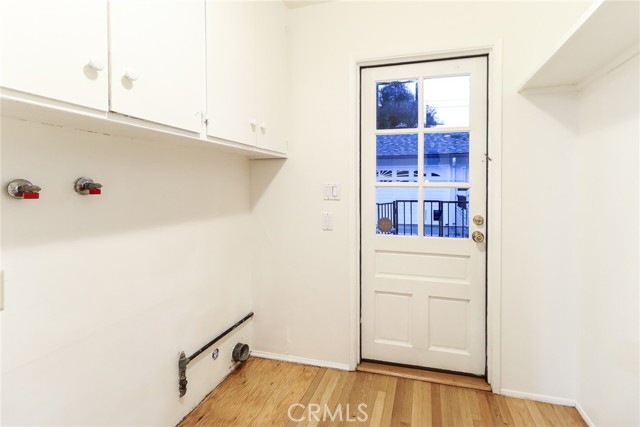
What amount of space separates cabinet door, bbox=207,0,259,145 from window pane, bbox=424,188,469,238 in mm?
1190

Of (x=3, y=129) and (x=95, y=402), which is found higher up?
(x=3, y=129)

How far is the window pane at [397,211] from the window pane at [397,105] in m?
0.44

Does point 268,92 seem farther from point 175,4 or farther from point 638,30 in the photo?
point 638,30

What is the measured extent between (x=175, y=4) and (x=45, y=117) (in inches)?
24.9

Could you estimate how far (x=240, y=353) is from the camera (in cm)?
230

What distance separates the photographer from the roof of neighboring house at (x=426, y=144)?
213 cm

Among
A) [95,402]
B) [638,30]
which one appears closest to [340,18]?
[638,30]

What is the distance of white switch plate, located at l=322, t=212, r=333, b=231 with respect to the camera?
2.31 metres

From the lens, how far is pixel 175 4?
4.22 ft

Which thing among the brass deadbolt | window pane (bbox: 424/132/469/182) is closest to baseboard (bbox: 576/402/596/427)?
the brass deadbolt

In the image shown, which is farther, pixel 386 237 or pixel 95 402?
pixel 386 237

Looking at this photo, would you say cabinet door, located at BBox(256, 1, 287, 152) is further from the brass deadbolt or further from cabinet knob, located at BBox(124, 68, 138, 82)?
the brass deadbolt

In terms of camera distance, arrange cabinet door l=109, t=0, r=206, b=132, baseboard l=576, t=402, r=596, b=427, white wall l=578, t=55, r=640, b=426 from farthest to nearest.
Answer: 1. baseboard l=576, t=402, r=596, b=427
2. white wall l=578, t=55, r=640, b=426
3. cabinet door l=109, t=0, r=206, b=132

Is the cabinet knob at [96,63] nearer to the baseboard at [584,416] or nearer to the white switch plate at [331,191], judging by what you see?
the white switch plate at [331,191]
